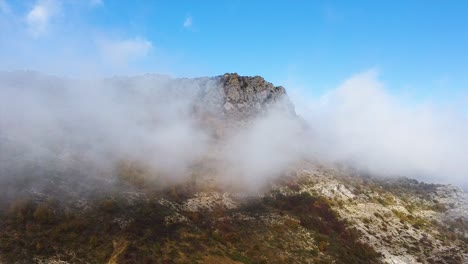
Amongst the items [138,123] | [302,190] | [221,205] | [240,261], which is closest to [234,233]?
[240,261]

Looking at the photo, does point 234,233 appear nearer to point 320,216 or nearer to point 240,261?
point 240,261

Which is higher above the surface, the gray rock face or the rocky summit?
the gray rock face

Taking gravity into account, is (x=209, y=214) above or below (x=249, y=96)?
below

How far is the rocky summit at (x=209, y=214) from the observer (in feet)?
154

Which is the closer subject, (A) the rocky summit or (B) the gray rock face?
(A) the rocky summit

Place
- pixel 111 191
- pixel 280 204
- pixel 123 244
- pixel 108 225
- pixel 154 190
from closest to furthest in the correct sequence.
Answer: pixel 123 244, pixel 108 225, pixel 111 191, pixel 154 190, pixel 280 204

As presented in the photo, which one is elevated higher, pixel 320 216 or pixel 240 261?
pixel 320 216

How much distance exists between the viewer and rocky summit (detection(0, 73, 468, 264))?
46969mm

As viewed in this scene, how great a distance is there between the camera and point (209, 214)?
207ft

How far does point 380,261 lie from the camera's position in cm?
5928

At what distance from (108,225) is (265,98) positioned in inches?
4019

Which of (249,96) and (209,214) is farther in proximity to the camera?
(249,96)

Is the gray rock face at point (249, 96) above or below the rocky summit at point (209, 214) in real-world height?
above

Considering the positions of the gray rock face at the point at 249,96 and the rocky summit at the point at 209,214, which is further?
the gray rock face at the point at 249,96
